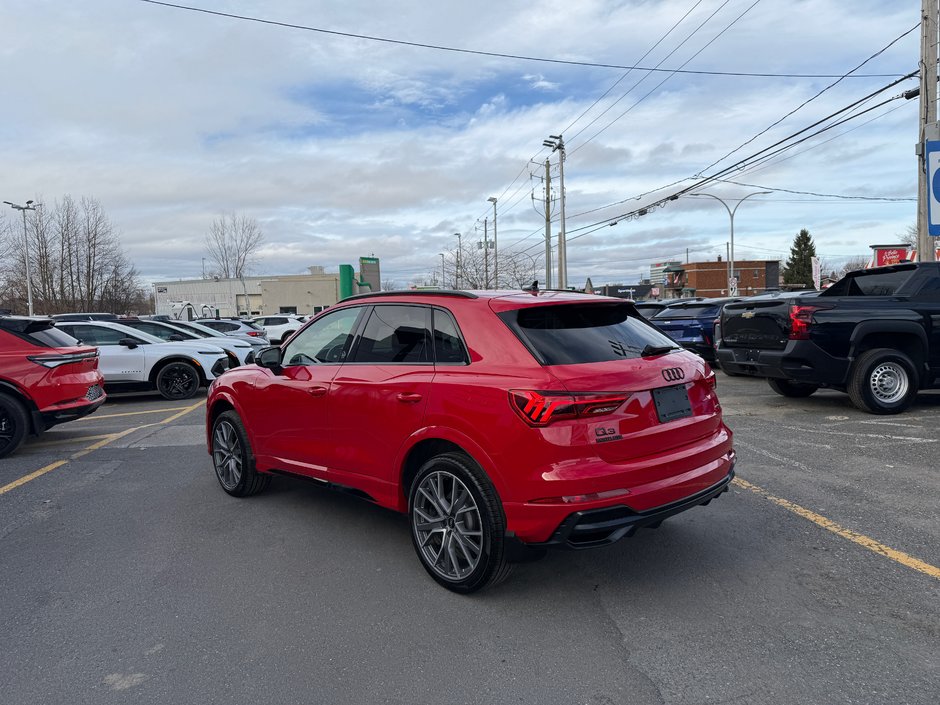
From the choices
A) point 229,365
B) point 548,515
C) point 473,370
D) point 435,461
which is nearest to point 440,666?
point 548,515

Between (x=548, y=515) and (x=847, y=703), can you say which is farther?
(x=548, y=515)

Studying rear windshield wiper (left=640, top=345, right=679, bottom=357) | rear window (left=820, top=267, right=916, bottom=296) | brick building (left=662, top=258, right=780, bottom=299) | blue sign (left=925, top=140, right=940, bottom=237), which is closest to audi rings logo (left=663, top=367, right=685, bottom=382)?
rear windshield wiper (left=640, top=345, right=679, bottom=357)

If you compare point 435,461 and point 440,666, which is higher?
point 435,461

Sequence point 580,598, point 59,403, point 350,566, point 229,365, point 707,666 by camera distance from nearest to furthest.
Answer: point 707,666, point 580,598, point 350,566, point 59,403, point 229,365

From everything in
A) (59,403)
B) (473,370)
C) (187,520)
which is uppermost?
Answer: (473,370)

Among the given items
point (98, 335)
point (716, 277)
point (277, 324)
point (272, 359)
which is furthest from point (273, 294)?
point (272, 359)

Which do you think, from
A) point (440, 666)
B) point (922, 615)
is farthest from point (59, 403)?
point (922, 615)

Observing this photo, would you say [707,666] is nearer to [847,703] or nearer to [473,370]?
[847,703]

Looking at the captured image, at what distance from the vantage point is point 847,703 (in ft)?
8.38

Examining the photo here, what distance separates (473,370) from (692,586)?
1709 millimetres

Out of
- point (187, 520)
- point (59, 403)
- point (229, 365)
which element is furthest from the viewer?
point (229, 365)

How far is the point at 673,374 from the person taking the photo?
370 cm

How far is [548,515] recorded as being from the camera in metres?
3.22

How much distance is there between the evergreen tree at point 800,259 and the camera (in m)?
89.5
